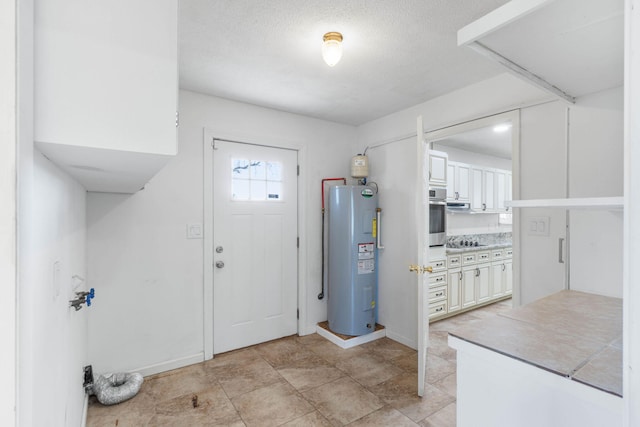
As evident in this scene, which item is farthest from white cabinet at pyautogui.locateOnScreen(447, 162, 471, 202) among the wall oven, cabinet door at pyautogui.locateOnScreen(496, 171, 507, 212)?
cabinet door at pyautogui.locateOnScreen(496, 171, 507, 212)

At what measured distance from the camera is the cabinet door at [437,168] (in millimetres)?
3793

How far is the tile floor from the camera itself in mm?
1963

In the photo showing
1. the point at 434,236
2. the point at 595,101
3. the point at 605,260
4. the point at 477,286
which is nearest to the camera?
the point at 595,101

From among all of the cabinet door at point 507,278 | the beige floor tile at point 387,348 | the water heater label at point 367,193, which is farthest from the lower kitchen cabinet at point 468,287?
the water heater label at point 367,193

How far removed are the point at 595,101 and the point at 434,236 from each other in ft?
7.55

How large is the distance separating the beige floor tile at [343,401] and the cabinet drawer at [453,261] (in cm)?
212

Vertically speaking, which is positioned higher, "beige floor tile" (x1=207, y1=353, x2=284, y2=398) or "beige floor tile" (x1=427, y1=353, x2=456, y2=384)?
"beige floor tile" (x1=207, y1=353, x2=284, y2=398)

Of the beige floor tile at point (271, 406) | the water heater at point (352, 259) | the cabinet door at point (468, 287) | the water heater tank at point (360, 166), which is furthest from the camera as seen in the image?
the cabinet door at point (468, 287)

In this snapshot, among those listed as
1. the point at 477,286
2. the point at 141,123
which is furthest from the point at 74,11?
the point at 477,286

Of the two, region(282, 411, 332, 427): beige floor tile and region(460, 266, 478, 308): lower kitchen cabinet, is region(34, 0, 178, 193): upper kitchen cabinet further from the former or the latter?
region(460, 266, 478, 308): lower kitchen cabinet

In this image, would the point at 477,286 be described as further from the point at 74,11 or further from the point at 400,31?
the point at 74,11

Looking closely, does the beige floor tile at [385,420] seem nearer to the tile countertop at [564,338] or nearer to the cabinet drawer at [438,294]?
the tile countertop at [564,338]

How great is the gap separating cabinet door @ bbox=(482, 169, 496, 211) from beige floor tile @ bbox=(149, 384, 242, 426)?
4526 mm

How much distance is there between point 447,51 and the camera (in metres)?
2.04
